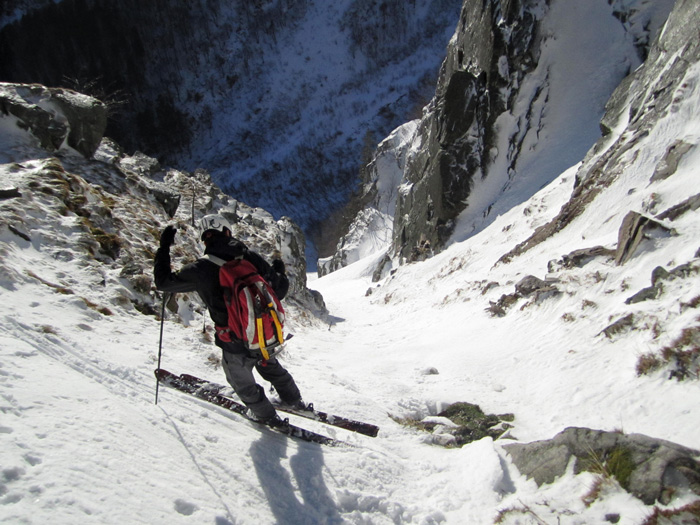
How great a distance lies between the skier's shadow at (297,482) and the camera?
3023 mm

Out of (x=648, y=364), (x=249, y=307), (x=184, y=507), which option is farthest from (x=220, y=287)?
(x=648, y=364)

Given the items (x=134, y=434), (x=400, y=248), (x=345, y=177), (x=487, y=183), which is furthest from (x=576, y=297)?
(x=345, y=177)

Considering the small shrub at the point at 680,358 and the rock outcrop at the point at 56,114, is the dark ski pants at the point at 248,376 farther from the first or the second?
the rock outcrop at the point at 56,114

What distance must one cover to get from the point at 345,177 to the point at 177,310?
166 ft

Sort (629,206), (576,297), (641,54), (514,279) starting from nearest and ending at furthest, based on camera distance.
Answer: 1. (576,297)
2. (629,206)
3. (514,279)
4. (641,54)

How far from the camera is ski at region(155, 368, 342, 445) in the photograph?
159 inches

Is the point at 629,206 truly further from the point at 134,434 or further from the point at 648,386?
the point at 134,434

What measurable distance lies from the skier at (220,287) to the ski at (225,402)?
8 centimetres

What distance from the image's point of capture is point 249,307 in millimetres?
3500

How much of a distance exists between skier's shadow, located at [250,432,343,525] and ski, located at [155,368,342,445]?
3.3 inches

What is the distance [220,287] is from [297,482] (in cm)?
173

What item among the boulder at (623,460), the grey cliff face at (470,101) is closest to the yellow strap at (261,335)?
the boulder at (623,460)

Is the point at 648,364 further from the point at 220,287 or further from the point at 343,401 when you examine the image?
the point at 220,287

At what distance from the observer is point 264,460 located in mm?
3537
